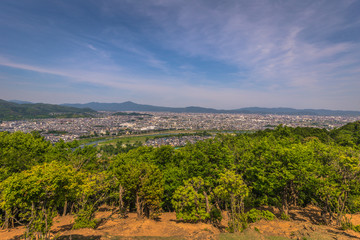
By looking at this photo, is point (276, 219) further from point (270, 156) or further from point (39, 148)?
point (39, 148)

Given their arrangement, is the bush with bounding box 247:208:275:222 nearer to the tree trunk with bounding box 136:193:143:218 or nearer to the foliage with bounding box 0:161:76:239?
the tree trunk with bounding box 136:193:143:218

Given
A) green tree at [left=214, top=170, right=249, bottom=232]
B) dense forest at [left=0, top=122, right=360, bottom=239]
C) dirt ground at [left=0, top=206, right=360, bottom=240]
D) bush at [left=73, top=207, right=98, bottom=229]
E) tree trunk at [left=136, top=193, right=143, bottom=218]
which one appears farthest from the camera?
tree trunk at [left=136, top=193, right=143, bottom=218]

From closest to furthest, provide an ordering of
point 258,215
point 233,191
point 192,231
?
point 233,191
point 192,231
point 258,215

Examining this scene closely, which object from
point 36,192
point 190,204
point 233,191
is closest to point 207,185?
point 190,204

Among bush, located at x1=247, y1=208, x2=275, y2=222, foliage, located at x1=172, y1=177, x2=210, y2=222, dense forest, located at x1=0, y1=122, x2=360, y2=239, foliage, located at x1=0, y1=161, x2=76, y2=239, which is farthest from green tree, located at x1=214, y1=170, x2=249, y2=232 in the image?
foliage, located at x1=0, y1=161, x2=76, y2=239

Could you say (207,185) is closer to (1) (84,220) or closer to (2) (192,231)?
(2) (192,231)

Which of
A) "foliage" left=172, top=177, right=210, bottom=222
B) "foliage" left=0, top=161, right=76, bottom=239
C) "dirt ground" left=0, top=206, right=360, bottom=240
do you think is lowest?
"dirt ground" left=0, top=206, right=360, bottom=240

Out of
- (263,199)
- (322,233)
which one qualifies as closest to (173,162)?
(263,199)

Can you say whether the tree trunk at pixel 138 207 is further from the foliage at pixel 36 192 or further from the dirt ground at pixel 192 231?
the foliage at pixel 36 192

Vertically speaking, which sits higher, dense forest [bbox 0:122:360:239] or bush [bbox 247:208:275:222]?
dense forest [bbox 0:122:360:239]
